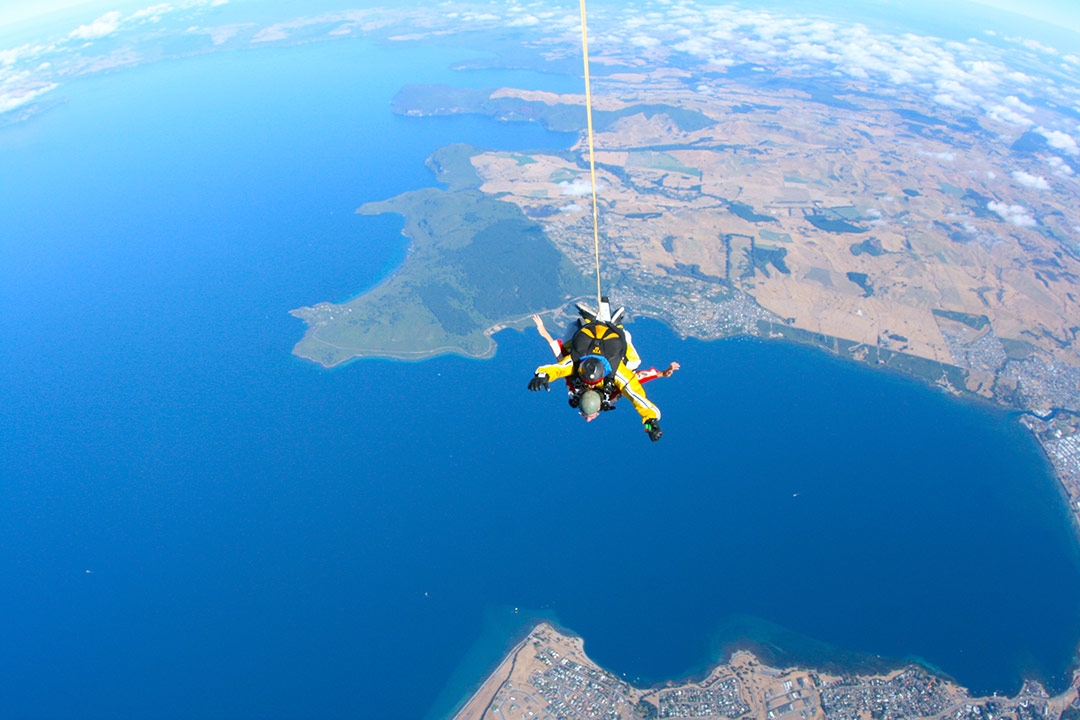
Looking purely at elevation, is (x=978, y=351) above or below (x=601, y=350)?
below

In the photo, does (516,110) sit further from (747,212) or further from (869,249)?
(869,249)

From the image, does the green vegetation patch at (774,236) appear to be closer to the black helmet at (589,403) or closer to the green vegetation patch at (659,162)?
the green vegetation patch at (659,162)

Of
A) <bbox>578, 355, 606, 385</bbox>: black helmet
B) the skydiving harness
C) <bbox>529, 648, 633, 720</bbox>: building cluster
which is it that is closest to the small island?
<bbox>529, 648, 633, 720</bbox>: building cluster

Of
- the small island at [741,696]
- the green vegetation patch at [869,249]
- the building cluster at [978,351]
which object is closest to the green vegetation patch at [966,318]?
the building cluster at [978,351]

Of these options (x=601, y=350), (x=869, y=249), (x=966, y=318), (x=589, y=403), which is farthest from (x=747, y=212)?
(x=589, y=403)

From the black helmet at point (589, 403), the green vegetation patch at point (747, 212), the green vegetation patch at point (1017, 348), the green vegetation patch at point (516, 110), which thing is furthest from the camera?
the green vegetation patch at point (516, 110)

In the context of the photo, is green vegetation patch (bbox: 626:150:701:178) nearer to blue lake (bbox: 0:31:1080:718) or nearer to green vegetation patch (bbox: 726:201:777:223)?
green vegetation patch (bbox: 726:201:777:223)

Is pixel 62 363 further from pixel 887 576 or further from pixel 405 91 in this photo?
pixel 405 91
